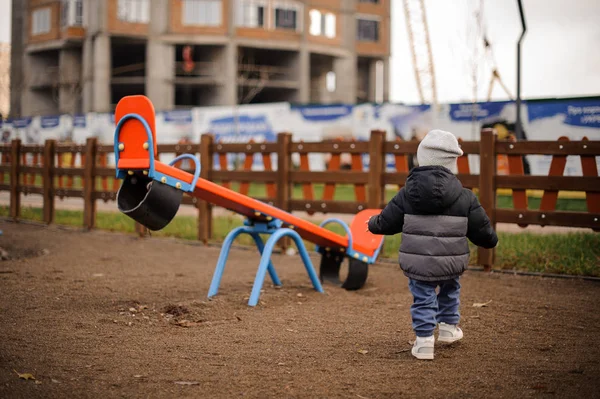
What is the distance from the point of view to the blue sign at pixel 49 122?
3572 cm

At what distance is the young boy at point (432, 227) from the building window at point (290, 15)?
48.9m

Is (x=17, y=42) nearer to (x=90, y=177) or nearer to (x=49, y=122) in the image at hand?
(x=49, y=122)

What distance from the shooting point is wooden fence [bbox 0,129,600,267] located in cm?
Result: 850

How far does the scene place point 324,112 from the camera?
27.2 meters

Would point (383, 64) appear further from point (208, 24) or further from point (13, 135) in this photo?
point (13, 135)

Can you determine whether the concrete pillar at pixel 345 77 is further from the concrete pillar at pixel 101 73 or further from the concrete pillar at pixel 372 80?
the concrete pillar at pixel 101 73

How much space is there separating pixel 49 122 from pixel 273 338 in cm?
3308

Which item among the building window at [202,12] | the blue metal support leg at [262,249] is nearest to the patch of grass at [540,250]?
the blue metal support leg at [262,249]

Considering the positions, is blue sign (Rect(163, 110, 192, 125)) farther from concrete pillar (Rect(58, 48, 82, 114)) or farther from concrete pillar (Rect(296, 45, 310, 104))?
concrete pillar (Rect(58, 48, 82, 114))

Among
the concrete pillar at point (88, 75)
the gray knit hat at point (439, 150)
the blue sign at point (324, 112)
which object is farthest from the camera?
the concrete pillar at point (88, 75)

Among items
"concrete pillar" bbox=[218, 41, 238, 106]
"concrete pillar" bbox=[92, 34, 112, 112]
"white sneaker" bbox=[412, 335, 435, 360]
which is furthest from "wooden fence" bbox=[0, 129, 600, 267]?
"concrete pillar" bbox=[92, 34, 112, 112]

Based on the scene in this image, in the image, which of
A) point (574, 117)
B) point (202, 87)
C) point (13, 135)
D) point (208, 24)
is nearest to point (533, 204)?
point (574, 117)

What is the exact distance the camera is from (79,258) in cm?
977

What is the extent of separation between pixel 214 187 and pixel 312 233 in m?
1.21
